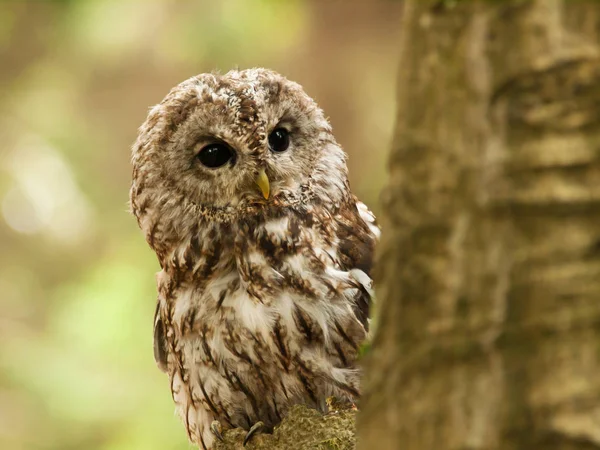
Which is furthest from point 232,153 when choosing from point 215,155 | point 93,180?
point 93,180

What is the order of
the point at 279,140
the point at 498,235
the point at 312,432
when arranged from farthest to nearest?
→ 1. the point at 279,140
2. the point at 312,432
3. the point at 498,235

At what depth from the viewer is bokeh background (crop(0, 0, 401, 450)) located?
13.5ft

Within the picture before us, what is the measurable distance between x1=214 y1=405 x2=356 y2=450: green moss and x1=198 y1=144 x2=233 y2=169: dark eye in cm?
60

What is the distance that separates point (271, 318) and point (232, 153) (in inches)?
15.4

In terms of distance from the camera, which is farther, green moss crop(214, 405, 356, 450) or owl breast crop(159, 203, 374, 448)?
owl breast crop(159, 203, 374, 448)

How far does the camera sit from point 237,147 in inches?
73.7

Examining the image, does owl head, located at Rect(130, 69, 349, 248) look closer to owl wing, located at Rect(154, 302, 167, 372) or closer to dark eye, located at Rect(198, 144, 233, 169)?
dark eye, located at Rect(198, 144, 233, 169)

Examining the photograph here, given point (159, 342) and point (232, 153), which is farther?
point (159, 342)

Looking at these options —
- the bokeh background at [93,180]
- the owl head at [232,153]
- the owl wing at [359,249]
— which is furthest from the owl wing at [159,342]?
the bokeh background at [93,180]

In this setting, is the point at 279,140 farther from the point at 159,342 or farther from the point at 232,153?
the point at 159,342

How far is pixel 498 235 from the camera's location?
0.73 m

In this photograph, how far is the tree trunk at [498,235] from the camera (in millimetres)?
694

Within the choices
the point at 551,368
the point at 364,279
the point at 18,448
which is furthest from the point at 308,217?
the point at 18,448

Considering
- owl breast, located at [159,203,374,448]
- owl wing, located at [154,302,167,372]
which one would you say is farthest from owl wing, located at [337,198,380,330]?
owl wing, located at [154,302,167,372]
